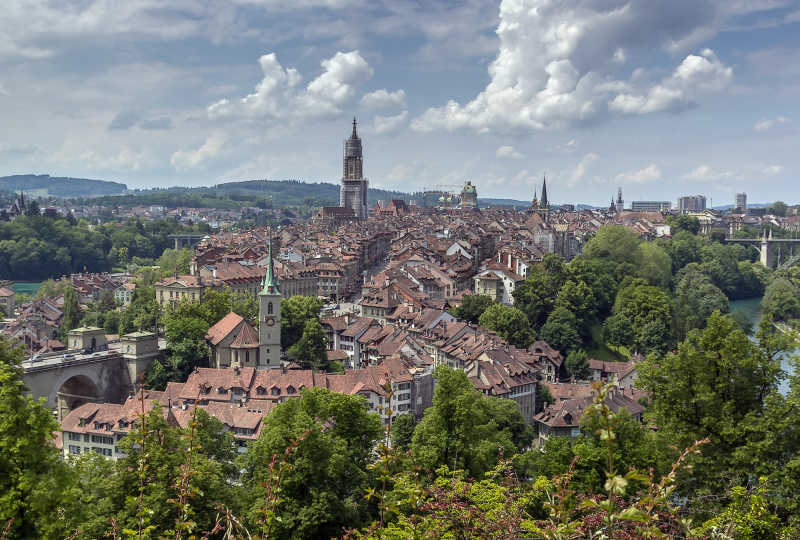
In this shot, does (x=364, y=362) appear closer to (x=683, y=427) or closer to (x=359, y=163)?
(x=683, y=427)

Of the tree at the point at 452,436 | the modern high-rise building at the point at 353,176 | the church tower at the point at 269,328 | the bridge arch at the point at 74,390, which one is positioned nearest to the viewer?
the tree at the point at 452,436

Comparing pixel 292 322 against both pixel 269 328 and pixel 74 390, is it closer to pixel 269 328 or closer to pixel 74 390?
pixel 269 328

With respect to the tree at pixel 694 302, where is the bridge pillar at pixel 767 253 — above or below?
above

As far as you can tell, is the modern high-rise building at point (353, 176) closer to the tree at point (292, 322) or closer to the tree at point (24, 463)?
the tree at point (292, 322)

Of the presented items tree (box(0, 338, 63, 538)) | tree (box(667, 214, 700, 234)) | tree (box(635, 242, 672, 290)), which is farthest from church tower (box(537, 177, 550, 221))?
A: tree (box(0, 338, 63, 538))

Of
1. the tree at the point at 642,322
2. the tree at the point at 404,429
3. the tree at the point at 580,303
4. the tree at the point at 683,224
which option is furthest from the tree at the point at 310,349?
the tree at the point at 683,224
